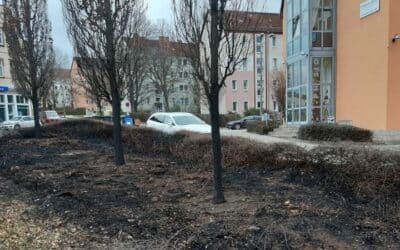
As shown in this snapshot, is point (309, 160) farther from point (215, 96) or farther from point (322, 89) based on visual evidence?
point (322, 89)

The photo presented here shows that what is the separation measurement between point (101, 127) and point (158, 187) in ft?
32.8

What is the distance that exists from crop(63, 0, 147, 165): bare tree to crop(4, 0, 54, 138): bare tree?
7355mm

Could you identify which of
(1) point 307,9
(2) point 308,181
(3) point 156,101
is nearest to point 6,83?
(3) point 156,101

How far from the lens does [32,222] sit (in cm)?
461

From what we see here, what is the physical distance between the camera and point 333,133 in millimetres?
15008

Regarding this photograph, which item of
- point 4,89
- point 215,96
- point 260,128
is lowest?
point 260,128

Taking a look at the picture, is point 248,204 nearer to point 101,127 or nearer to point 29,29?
point 101,127

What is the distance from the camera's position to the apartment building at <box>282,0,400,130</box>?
1443cm

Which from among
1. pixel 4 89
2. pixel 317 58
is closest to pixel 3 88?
pixel 4 89

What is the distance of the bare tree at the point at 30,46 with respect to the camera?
47.0 ft

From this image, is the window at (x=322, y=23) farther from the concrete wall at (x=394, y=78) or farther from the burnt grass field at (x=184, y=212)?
the burnt grass field at (x=184, y=212)

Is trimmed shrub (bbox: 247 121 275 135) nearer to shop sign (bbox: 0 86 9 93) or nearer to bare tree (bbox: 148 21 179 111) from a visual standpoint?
bare tree (bbox: 148 21 179 111)

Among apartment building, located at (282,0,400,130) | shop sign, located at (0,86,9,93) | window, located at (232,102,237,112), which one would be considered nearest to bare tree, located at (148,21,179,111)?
window, located at (232,102,237,112)

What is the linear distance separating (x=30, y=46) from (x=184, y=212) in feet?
42.4
